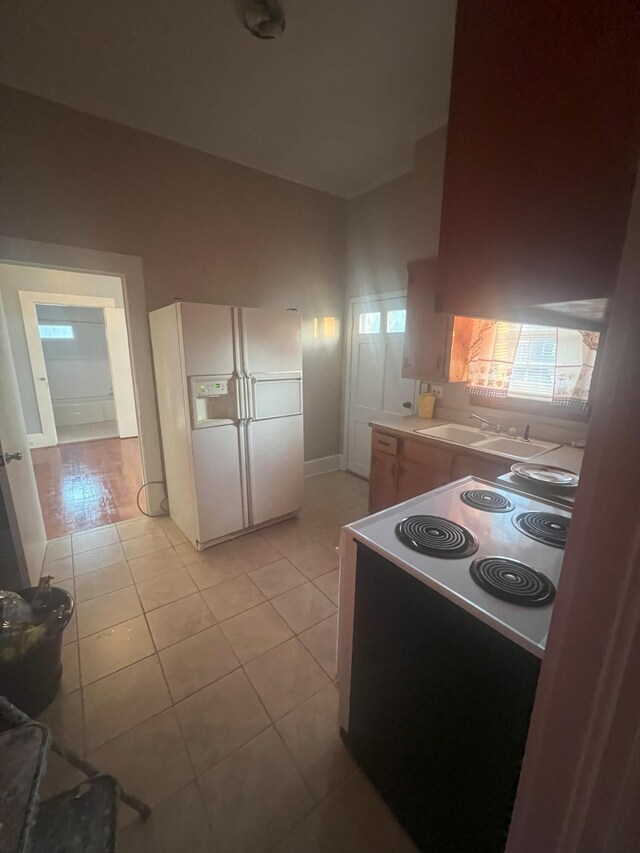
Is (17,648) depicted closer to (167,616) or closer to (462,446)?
(167,616)

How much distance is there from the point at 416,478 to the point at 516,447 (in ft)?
2.32

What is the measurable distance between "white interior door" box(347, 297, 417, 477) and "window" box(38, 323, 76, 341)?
5.48 meters

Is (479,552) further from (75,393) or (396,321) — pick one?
(75,393)

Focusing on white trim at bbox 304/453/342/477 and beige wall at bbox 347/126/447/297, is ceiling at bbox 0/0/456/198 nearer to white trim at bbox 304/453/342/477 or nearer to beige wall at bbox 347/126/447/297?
beige wall at bbox 347/126/447/297

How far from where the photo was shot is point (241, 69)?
1.93 m

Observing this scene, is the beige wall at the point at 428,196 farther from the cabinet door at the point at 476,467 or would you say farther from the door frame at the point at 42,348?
the door frame at the point at 42,348

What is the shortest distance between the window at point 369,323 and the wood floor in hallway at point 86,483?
291cm

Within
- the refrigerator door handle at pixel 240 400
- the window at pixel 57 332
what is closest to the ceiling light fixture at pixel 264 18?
the refrigerator door handle at pixel 240 400

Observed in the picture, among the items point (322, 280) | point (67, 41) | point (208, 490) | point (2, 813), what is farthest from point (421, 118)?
point (2, 813)

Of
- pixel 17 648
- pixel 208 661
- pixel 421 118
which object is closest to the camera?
pixel 17 648

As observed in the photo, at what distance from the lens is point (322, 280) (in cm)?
364

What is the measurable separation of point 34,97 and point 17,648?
10.2ft

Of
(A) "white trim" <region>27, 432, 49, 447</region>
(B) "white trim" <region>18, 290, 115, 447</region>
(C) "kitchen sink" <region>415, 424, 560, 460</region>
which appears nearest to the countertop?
(C) "kitchen sink" <region>415, 424, 560, 460</region>

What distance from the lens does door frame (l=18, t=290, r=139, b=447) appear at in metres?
4.67
